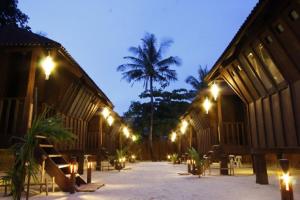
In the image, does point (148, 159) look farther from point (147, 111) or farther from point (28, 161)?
point (28, 161)

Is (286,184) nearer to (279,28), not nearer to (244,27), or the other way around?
(279,28)

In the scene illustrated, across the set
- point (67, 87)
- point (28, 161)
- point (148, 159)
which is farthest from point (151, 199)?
point (148, 159)

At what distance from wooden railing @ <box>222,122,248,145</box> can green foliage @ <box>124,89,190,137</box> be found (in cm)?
1853

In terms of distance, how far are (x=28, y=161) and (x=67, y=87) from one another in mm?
6526

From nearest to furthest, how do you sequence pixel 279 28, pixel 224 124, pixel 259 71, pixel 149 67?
1. pixel 279 28
2. pixel 259 71
3. pixel 224 124
4. pixel 149 67

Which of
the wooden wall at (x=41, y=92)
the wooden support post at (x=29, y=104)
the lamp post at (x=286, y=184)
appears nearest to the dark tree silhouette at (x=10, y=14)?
the wooden wall at (x=41, y=92)

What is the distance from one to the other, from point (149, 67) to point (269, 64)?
2527cm

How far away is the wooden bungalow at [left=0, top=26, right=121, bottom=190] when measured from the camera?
25.9 ft

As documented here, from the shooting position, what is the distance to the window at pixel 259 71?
773 centimetres

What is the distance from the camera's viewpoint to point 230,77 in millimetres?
9625

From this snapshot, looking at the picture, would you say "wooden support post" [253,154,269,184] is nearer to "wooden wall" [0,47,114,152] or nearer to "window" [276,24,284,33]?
"window" [276,24,284,33]

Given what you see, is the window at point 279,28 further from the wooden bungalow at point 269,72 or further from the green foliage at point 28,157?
the green foliage at point 28,157

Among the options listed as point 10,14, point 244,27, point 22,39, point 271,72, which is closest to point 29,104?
point 22,39

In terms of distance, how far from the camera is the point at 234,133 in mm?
14062
